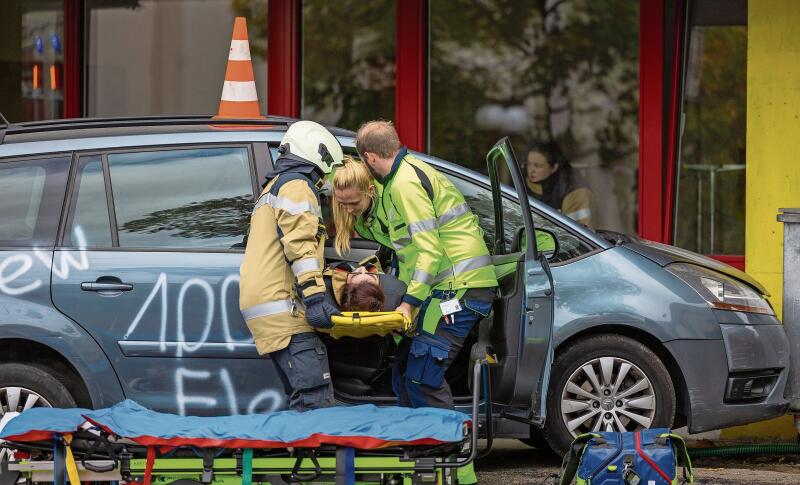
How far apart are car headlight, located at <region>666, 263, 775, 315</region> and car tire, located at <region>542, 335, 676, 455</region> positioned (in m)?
0.46

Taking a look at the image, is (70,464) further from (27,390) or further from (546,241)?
(546,241)

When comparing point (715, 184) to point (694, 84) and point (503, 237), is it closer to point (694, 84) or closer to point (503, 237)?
point (694, 84)

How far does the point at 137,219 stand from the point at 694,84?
17.6 ft

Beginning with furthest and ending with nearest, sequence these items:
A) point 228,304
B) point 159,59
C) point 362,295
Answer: point 159,59 → point 228,304 → point 362,295

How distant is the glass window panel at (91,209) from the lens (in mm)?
6770

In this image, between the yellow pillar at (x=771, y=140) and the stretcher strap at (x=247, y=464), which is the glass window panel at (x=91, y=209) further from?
the yellow pillar at (x=771, y=140)

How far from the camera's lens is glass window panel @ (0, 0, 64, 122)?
37.9 feet

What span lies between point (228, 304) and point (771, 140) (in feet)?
14.3

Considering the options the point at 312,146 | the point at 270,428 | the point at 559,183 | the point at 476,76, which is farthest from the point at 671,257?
the point at 476,76

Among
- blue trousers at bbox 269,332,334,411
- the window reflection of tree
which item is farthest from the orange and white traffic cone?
blue trousers at bbox 269,332,334,411

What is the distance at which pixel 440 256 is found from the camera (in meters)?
6.27

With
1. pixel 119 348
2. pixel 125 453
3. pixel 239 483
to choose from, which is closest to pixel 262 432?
pixel 239 483

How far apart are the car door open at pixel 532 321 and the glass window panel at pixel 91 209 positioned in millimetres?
2048

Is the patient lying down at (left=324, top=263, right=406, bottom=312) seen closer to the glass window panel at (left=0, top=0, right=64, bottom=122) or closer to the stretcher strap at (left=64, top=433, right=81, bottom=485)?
the stretcher strap at (left=64, top=433, right=81, bottom=485)
